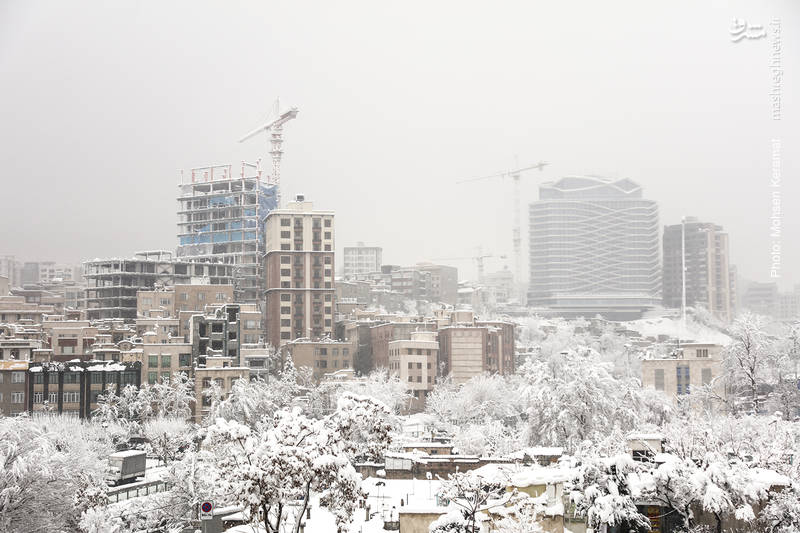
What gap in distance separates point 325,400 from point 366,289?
7793 cm

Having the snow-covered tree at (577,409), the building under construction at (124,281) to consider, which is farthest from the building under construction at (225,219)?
the snow-covered tree at (577,409)

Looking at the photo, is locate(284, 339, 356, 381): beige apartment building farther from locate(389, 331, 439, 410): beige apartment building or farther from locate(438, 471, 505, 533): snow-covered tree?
locate(438, 471, 505, 533): snow-covered tree

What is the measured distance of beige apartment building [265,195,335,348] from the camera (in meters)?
123

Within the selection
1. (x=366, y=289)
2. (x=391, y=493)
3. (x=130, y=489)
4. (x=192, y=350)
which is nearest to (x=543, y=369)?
(x=130, y=489)

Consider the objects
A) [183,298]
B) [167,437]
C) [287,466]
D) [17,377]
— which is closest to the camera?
[287,466]

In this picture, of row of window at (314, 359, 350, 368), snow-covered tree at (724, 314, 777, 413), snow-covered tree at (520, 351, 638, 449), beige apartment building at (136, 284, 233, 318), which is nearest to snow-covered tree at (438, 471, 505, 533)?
snow-covered tree at (520, 351, 638, 449)

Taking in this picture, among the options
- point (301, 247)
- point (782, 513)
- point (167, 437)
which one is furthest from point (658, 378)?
point (782, 513)

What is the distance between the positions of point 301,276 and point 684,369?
4594 centimetres

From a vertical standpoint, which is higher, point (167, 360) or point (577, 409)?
point (167, 360)

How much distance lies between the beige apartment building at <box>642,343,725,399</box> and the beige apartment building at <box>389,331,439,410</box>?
2284 cm

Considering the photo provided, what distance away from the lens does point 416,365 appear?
11256cm

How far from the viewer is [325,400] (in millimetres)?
96812

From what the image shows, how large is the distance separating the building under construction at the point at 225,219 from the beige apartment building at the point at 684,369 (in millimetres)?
66937

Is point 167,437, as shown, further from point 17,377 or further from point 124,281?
point 124,281
